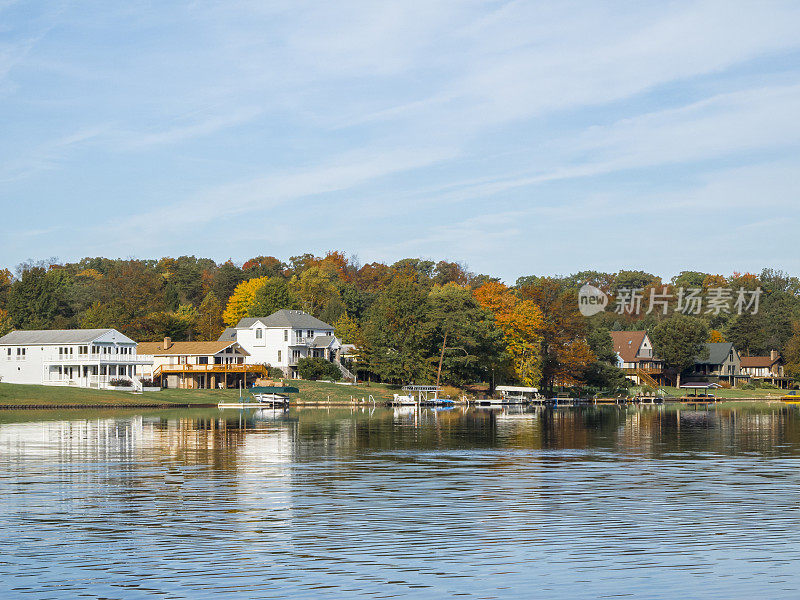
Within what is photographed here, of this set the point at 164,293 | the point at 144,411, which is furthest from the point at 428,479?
the point at 164,293

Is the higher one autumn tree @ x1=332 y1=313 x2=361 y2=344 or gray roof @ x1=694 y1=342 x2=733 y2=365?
autumn tree @ x1=332 y1=313 x2=361 y2=344

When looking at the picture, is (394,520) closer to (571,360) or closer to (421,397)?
(421,397)

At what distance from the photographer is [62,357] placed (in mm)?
120625

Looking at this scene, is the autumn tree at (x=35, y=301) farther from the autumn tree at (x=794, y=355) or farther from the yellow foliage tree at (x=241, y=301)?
the autumn tree at (x=794, y=355)

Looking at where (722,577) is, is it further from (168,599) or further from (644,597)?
(168,599)

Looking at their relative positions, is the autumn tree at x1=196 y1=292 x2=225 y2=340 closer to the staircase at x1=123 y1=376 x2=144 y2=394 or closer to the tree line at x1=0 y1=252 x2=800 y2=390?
the tree line at x1=0 y1=252 x2=800 y2=390

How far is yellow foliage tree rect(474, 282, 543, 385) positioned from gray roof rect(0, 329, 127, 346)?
54243mm

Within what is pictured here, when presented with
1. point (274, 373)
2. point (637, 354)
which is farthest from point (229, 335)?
point (637, 354)

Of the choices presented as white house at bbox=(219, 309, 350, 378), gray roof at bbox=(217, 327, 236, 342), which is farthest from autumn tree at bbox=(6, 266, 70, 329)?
white house at bbox=(219, 309, 350, 378)

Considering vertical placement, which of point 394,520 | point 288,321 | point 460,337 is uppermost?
point 288,321

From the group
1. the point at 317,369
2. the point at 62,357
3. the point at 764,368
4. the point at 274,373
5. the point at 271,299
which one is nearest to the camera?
the point at 62,357

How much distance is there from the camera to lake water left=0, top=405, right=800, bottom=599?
65.6 ft

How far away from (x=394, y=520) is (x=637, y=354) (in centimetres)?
15822

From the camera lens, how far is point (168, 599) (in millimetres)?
18484
